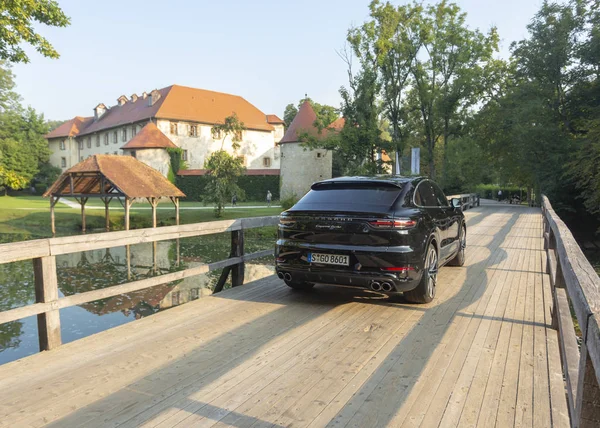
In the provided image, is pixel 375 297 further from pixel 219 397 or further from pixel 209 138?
pixel 209 138

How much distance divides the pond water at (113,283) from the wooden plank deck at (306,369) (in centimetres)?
568

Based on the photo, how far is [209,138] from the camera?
56.7 m

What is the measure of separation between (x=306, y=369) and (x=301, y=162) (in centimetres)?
4302

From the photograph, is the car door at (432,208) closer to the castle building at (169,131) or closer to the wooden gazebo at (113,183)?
the wooden gazebo at (113,183)

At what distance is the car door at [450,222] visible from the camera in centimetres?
664

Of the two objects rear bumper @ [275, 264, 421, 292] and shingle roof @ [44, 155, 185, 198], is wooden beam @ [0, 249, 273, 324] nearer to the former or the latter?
rear bumper @ [275, 264, 421, 292]

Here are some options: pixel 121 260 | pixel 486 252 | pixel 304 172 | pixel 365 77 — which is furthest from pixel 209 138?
pixel 486 252

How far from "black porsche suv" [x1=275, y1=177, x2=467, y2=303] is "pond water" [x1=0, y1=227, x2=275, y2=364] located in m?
6.20

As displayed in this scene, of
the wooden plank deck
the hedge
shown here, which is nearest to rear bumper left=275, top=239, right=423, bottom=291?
the wooden plank deck

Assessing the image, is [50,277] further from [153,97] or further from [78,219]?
[153,97]

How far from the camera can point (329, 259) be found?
198 inches

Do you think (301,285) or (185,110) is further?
(185,110)

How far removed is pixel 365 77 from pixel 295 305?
107ft

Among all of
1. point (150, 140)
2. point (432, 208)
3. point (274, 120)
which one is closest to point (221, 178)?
point (150, 140)
